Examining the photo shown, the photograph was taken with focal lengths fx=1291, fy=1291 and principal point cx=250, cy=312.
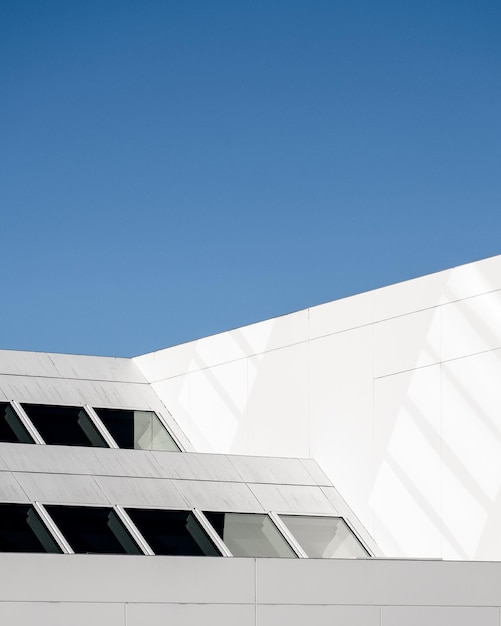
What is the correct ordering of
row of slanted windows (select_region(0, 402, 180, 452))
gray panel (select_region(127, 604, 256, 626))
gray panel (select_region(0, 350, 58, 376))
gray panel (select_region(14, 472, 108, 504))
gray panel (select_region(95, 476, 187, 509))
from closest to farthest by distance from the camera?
gray panel (select_region(127, 604, 256, 626)) → gray panel (select_region(14, 472, 108, 504)) → gray panel (select_region(95, 476, 187, 509)) → row of slanted windows (select_region(0, 402, 180, 452)) → gray panel (select_region(0, 350, 58, 376))

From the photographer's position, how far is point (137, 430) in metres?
33.1

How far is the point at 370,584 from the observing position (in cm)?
2269

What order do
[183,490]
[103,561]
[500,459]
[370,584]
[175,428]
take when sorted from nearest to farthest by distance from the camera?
[103,561] < [370,584] < [500,459] < [183,490] < [175,428]

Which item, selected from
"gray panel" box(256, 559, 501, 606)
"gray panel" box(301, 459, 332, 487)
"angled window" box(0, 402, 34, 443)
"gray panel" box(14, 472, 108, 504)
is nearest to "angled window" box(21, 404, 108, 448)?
"angled window" box(0, 402, 34, 443)

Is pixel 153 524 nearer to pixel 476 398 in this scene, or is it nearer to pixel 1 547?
pixel 1 547

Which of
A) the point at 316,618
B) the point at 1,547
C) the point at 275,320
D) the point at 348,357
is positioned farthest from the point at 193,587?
the point at 275,320

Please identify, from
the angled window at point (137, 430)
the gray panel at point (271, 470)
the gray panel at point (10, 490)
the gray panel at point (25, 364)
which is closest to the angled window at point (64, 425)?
the angled window at point (137, 430)

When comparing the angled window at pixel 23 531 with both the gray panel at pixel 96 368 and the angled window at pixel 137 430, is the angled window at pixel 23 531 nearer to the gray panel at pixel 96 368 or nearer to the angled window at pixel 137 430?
the angled window at pixel 137 430

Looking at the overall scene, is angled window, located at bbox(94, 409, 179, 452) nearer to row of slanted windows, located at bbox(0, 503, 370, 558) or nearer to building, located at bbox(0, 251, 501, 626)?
building, located at bbox(0, 251, 501, 626)

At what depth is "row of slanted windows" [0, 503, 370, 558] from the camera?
2409cm

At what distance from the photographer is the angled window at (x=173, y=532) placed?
2511cm

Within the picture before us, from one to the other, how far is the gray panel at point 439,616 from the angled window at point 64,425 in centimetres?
1035

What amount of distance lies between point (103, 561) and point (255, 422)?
1026cm

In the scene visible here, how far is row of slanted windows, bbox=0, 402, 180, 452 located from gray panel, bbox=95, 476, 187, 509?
3106 mm
